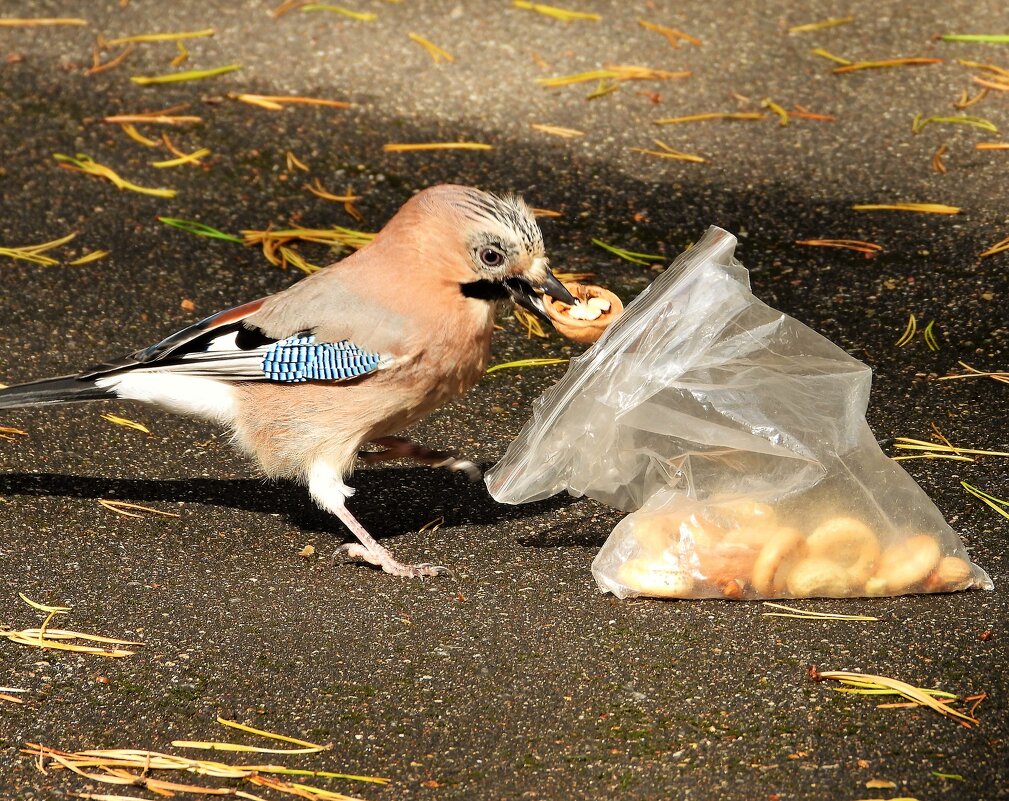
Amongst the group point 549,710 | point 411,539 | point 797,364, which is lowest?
point 411,539

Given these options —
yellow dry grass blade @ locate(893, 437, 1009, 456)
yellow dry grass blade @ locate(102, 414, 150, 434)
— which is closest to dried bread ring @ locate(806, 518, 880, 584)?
yellow dry grass blade @ locate(893, 437, 1009, 456)

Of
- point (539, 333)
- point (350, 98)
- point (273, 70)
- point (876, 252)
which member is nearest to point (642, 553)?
point (539, 333)

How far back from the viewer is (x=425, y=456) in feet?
13.5

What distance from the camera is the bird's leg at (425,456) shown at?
4094 mm

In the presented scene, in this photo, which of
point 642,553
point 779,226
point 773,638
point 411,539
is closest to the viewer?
point 773,638

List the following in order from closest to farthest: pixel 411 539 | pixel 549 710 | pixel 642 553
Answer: pixel 549 710 → pixel 642 553 → pixel 411 539

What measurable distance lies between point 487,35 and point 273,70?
3.63 ft

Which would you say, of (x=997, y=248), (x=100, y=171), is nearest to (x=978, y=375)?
(x=997, y=248)

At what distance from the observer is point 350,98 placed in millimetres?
6152

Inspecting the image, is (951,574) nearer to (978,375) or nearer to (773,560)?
(773,560)

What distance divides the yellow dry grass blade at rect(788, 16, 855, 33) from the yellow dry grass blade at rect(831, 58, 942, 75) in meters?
0.38

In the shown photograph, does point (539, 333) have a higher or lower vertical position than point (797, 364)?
lower

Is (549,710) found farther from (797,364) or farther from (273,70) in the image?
(273,70)

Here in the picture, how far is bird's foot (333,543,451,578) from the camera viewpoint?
3.61 m
